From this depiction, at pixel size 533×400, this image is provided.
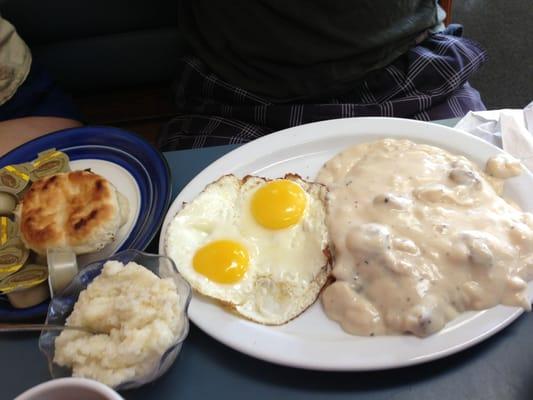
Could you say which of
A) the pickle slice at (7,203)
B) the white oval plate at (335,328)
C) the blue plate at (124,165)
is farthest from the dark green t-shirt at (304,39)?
the pickle slice at (7,203)

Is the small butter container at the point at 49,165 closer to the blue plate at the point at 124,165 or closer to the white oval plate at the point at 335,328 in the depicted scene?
the blue plate at the point at 124,165

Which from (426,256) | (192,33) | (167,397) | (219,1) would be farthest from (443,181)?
(192,33)

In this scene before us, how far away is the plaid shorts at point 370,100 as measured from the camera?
152 cm

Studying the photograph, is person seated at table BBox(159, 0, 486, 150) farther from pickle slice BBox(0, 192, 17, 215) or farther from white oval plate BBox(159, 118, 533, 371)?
pickle slice BBox(0, 192, 17, 215)

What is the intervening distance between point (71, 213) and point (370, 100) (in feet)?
3.20

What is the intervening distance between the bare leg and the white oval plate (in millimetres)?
761

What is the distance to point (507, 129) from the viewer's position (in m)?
1.25

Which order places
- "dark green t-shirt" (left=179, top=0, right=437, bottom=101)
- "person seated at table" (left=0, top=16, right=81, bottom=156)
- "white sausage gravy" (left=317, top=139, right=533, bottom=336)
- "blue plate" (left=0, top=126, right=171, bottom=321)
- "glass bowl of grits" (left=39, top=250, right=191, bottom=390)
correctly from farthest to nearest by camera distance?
"person seated at table" (left=0, top=16, right=81, bottom=156)
"dark green t-shirt" (left=179, top=0, right=437, bottom=101)
"blue plate" (left=0, top=126, right=171, bottom=321)
"white sausage gravy" (left=317, top=139, right=533, bottom=336)
"glass bowl of grits" (left=39, top=250, right=191, bottom=390)

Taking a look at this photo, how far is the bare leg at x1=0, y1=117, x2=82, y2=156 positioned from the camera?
1.61m

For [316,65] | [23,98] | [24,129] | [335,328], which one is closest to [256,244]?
[335,328]

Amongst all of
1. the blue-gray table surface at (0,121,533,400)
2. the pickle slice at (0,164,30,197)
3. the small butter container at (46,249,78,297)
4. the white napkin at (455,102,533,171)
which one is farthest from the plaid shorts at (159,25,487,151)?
the blue-gray table surface at (0,121,533,400)

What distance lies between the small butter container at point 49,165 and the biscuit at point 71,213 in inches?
3.0

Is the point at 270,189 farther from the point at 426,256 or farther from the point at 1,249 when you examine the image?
the point at 1,249

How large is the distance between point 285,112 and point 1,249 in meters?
0.88
